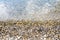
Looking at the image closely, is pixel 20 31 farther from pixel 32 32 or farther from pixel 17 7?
pixel 17 7

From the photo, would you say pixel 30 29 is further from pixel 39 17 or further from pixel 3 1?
pixel 3 1

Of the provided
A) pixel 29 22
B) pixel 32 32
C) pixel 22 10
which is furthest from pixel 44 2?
pixel 32 32

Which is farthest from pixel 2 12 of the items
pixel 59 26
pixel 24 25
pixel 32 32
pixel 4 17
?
pixel 59 26

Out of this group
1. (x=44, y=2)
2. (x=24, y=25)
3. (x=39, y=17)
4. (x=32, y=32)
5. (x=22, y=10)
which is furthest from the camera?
(x=44, y=2)

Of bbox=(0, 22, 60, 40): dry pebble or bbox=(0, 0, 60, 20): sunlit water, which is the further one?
bbox=(0, 0, 60, 20): sunlit water

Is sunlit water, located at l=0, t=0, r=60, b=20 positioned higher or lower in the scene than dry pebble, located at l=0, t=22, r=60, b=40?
higher

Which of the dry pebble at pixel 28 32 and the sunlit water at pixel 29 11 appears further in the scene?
the sunlit water at pixel 29 11

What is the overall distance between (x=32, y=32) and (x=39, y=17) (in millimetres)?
354

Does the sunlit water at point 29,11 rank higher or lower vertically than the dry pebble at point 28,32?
higher

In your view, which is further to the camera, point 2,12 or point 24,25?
point 2,12

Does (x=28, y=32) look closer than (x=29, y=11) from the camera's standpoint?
Yes

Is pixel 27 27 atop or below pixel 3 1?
below

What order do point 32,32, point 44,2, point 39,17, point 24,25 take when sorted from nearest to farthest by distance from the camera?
point 32,32
point 24,25
point 39,17
point 44,2

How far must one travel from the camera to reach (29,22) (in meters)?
1.83
